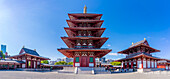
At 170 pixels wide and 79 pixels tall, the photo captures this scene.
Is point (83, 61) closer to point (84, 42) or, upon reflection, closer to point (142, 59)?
point (84, 42)

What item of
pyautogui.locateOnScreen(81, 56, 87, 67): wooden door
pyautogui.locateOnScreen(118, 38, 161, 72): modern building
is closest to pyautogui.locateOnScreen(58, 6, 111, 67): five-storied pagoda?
pyautogui.locateOnScreen(81, 56, 87, 67): wooden door

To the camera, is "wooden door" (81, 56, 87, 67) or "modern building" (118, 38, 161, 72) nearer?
"wooden door" (81, 56, 87, 67)

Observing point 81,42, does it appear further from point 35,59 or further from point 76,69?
point 35,59

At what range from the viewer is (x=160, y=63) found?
53.3 metres

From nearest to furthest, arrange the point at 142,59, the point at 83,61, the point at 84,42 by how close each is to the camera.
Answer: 1. the point at 83,61
2. the point at 84,42
3. the point at 142,59

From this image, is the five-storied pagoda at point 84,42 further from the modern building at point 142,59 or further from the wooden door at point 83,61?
the modern building at point 142,59

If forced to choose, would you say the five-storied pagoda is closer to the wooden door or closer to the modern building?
the wooden door

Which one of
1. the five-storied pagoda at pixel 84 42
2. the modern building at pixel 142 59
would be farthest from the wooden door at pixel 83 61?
the modern building at pixel 142 59

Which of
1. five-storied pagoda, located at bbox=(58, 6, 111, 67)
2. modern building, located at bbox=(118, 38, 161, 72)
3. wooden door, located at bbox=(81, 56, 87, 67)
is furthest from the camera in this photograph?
modern building, located at bbox=(118, 38, 161, 72)

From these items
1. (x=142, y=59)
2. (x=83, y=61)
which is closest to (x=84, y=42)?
(x=83, y=61)

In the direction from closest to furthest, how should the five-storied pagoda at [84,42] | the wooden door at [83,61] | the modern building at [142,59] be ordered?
the five-storied pagoda at [84,42] → the wooden door at [83,61] → the modern building at [142,59]

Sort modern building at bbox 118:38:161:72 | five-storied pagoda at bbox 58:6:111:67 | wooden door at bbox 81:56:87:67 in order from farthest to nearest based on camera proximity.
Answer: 1. modern building at bbox 118:38:161:72
2. wooden door at bbox 81:56:87:67
3. five-storied pagoda at bbox 58:6:111:67

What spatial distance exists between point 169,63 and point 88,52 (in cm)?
4298

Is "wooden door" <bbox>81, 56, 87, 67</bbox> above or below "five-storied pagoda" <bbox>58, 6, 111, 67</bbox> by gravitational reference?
below
